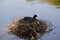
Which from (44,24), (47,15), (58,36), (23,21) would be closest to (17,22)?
(23,21)

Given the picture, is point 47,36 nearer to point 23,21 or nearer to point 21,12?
point 23,21

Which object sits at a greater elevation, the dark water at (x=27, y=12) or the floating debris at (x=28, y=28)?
the dark water at (x=27, y=12)

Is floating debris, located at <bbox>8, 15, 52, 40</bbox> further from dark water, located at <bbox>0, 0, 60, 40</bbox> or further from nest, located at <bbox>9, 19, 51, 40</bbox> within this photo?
dark water, located at <bbox>0, 0, 60, 40</bbox>

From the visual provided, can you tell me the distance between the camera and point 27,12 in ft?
50.1

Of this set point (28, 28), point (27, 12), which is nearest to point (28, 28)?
point (28, 28)

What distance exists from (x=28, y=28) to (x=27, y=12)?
14.2ft

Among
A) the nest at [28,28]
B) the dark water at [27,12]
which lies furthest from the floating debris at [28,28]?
the dark water at [27,12]

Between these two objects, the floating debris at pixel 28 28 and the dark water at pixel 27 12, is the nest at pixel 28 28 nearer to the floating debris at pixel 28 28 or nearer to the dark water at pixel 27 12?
the floating debris at pixel 28 28

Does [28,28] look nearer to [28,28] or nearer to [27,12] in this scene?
[28,28]

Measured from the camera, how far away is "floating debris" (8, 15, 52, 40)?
36.1 ft

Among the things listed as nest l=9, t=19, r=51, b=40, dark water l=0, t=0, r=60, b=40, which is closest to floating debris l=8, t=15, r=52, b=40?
nest l=9, t=19, r=51, b=40

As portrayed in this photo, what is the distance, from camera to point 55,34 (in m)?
11.9

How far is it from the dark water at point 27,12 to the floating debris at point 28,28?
0.37m

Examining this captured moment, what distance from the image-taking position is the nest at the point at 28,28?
11008 mm
